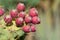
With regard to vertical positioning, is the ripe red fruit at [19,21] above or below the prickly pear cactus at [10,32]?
above

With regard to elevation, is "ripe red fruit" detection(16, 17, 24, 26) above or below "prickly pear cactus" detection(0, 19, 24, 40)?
above


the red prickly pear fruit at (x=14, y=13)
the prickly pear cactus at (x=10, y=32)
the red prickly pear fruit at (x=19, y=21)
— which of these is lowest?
the prickly pear cactus at (x=10, y=32)

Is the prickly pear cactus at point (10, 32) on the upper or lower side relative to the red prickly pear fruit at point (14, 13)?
lower

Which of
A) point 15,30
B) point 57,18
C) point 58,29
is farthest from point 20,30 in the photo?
point 57,18

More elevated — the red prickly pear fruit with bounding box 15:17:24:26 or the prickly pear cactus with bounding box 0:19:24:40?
the red prickly pear fruit with bounding box 15:17:24:26

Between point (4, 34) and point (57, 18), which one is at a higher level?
point (4, 34)

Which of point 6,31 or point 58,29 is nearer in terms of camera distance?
point 6,31

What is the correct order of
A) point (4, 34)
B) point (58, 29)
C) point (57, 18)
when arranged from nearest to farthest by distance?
point (4, 34)
point (58, 29)
point (57, 18)

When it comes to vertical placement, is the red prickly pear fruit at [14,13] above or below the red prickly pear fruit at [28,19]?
above

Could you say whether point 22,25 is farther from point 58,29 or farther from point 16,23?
point 58,29

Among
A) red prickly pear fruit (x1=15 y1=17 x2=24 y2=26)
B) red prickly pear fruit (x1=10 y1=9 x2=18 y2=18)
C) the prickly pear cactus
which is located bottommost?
the prickly pear cactus

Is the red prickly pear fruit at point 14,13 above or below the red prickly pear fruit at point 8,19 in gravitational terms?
above
